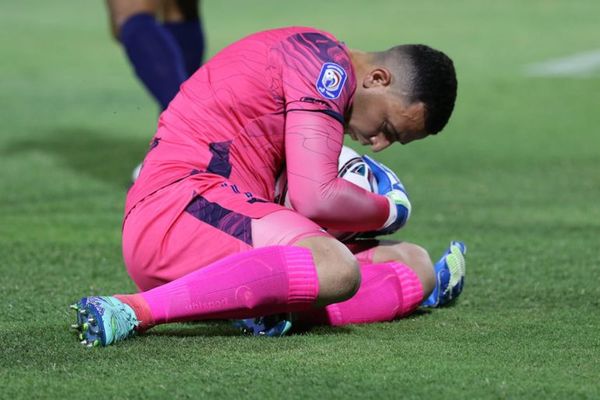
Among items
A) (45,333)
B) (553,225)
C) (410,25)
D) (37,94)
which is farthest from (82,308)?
(410,25)

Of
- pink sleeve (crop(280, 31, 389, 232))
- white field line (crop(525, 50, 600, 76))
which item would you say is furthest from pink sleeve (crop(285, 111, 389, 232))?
white field line (crop(525, 50, 600, 76))

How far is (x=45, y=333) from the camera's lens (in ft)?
10.3

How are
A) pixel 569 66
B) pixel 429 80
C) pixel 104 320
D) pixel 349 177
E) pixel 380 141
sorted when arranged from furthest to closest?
pixel 569 66 → pixel 349 177 → pixel 380 141 → pixel 429 80 → pixel 104 320

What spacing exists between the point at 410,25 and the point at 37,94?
5.13 m

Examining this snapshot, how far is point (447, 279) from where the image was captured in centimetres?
366

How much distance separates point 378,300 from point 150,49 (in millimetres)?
Result: 2806

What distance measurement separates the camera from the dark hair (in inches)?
129

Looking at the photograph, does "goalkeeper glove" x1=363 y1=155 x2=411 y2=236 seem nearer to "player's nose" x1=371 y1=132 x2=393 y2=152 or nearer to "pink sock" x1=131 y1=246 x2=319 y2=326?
"player's nose" x1=371 y1=132 x2=393 y2=152

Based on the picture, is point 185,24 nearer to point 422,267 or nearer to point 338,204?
point 422,267

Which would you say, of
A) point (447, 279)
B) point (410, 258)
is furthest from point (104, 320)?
point (447, 279)

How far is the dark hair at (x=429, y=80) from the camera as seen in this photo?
3270 mm

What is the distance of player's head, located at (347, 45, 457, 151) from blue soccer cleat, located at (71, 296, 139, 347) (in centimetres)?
88

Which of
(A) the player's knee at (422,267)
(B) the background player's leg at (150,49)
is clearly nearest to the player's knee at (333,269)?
(A) the player's knee at (422,267)

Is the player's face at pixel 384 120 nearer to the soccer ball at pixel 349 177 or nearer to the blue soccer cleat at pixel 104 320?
the soccer ball at pixel 349 177
